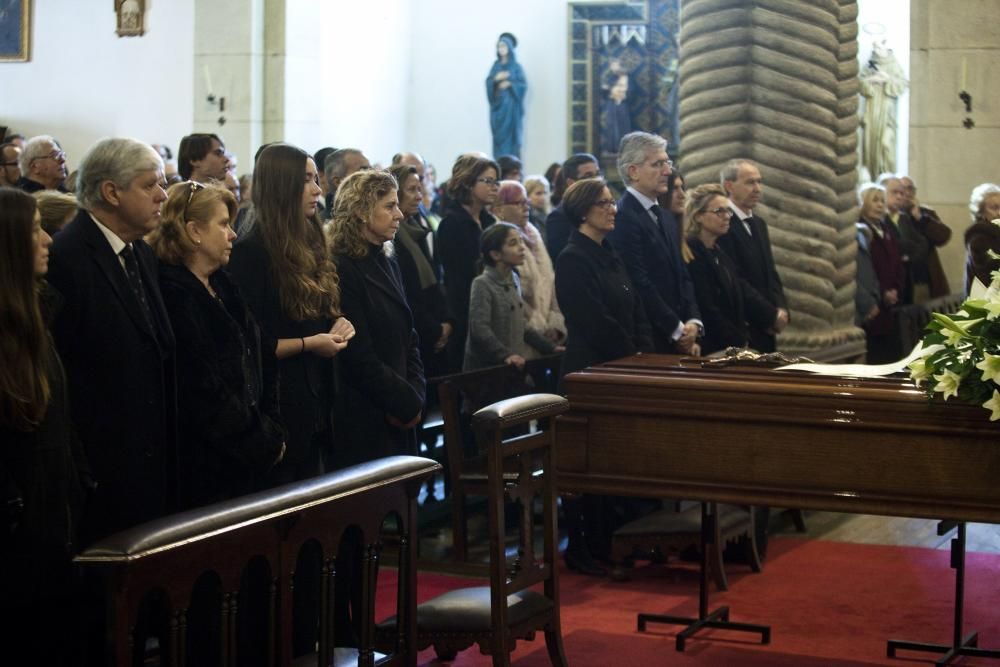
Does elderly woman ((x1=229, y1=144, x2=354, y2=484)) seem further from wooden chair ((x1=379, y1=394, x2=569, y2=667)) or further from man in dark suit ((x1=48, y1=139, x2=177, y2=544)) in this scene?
man in dark suit ((x1=48, y1=139, x2=177, y2=544))

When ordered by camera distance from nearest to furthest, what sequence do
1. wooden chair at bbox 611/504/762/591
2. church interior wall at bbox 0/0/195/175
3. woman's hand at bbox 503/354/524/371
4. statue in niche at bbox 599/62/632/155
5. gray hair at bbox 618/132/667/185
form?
wooden chair at bbox 611/504/762/591, woman's hand at bbox 503/354/524/371, gray hair at bbox 618/132/667/185, church interior wall at bbox 0/0/195/175, statue in niche at bbox 599/62/632/155

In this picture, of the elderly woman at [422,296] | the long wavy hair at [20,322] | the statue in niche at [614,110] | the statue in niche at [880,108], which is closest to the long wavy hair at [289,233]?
the long wavy hair at [20,322]

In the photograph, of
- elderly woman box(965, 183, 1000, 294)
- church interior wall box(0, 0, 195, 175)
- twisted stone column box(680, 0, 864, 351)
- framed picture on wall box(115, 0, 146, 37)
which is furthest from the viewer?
framed picture on wall box(115, 0, 146, 37)

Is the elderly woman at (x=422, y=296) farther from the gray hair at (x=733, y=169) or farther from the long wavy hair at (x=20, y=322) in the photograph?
the long wavy hair at (x=20, y=322)

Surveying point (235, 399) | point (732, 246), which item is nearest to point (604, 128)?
point (732, 246)

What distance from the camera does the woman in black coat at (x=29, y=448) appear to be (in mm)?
2754

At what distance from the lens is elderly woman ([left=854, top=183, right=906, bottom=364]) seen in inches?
346

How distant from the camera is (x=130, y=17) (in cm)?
1330

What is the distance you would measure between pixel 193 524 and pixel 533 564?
5.50ft

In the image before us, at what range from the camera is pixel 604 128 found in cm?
1567

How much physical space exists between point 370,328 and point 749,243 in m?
2.70

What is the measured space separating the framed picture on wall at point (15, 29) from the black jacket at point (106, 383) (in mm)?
11402

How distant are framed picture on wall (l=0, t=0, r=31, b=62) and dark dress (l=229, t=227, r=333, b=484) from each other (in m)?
10.7

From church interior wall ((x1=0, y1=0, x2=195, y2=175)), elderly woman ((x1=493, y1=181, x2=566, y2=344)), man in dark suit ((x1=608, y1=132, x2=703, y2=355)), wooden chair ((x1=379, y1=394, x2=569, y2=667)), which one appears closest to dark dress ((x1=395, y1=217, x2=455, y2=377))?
elderly woman ((x1=493, y1=181, x2=566, y2=344))
